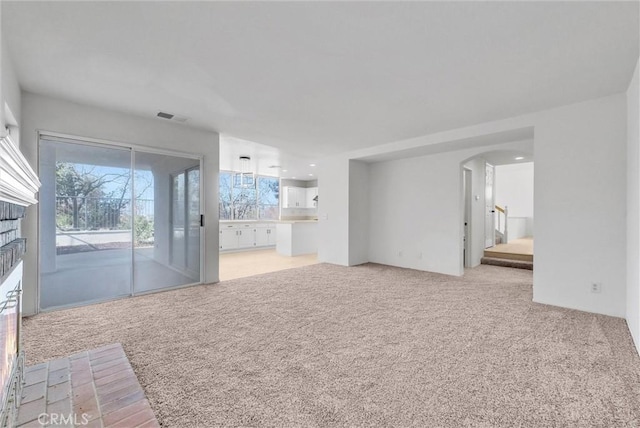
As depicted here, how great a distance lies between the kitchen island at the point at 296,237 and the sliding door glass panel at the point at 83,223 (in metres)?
4.30

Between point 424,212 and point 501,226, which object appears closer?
→ point 424,212

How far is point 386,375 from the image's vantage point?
2.02 metres

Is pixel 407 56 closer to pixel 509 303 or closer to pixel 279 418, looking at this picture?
pixel 279 418

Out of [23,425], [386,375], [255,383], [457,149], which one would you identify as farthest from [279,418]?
[457,149]

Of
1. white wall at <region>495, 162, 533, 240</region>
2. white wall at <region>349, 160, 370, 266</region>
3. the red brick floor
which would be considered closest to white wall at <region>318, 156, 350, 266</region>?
white wall at <region>349, 160, 370, 266</region>

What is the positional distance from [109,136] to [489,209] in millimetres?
8087

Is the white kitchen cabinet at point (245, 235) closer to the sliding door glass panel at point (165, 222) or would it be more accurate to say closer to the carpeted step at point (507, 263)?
the sliding door glass panel at point (165, 222)

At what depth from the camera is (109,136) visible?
3742 millimetres

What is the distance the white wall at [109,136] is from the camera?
10.6ft

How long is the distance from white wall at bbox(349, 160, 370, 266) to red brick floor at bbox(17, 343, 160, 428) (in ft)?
15.3

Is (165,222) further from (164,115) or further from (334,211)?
(334,211)

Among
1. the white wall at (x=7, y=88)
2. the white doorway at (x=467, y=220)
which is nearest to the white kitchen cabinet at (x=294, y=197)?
the white doorway at (x=467, y=220)

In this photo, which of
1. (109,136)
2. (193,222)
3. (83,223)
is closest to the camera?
(83,223)

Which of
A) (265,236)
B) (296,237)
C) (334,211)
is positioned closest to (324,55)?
(334,211)
